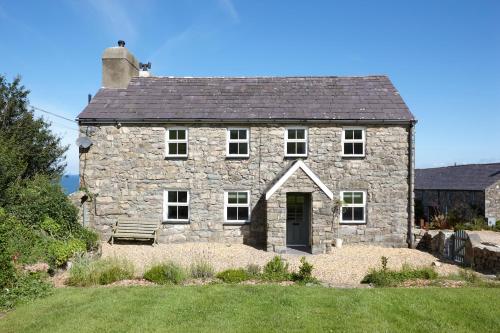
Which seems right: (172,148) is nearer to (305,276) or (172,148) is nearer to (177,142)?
(177,142)

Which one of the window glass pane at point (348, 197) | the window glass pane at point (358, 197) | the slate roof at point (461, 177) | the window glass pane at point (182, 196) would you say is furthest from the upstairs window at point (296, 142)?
the slate roof at point (461, 177)

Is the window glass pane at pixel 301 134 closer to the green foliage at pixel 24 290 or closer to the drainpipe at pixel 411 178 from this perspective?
the drainpipe at pixel 411 178

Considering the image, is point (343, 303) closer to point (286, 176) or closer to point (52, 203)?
point (286, 176)

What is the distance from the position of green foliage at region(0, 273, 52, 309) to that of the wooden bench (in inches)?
261

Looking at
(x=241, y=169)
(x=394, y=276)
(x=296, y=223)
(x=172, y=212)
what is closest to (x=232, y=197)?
(x=241, y=169)

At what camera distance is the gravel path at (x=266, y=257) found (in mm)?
12273

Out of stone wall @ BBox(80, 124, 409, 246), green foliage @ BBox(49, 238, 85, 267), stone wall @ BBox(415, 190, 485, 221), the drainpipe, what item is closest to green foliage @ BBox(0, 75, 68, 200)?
stone wall @ BBox(80, 124, 409, 246)

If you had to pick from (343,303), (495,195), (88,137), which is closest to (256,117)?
(88,137)

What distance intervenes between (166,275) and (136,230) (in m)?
7.20

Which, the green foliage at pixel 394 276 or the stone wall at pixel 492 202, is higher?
the stone wall at pixel 492 202

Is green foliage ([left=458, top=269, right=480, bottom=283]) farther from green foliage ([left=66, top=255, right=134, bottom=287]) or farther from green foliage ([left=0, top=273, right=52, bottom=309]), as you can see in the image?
green foliage ([left=0, top=273, right=52, bottom=309])

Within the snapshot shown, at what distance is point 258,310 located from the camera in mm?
7504

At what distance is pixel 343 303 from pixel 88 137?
46.4 feet

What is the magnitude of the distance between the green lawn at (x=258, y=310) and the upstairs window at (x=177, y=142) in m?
8.90
